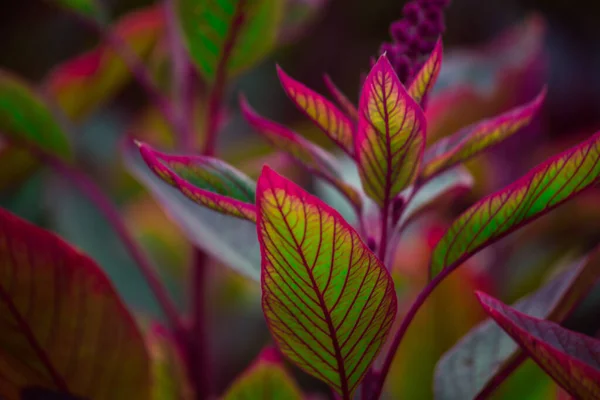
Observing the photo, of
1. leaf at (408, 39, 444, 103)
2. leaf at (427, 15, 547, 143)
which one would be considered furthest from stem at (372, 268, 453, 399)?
leaf at (427, 15, 547, 143)

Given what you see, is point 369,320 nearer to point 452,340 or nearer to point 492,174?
point 452,340

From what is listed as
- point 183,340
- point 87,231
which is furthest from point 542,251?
point 87,231

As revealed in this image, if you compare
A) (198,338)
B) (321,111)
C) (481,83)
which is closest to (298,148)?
(321,111)

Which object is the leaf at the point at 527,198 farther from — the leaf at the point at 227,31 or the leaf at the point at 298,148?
the leaf at the point at 227,31

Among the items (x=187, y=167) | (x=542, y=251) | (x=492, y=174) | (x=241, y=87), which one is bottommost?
(x=542, y=251)

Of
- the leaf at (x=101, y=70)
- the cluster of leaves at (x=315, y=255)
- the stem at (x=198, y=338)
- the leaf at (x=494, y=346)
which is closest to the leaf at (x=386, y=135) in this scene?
the cluster of leaves at (x=315, y=255)

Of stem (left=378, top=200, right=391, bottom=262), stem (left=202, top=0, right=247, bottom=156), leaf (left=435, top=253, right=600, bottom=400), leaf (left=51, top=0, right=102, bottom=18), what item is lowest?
leaf (left=435, top=253, right=600, bottom=400)

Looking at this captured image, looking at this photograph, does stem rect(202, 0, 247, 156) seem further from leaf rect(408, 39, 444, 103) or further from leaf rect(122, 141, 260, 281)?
leaf rect(408, 39, 444, 103)
